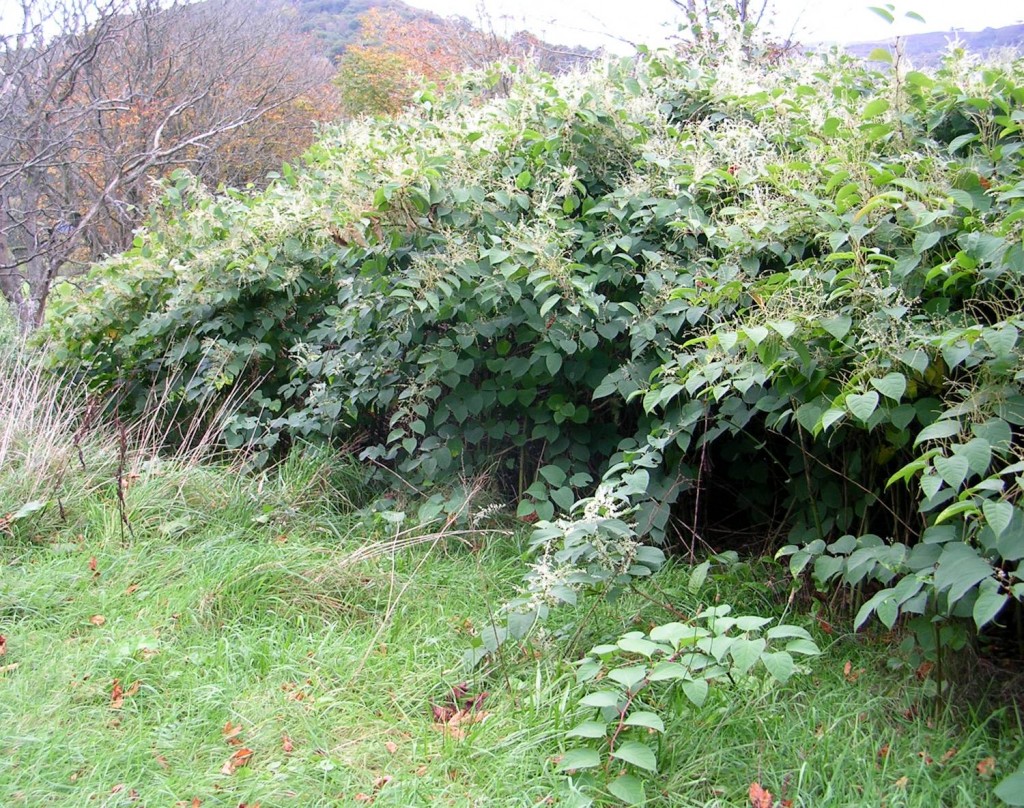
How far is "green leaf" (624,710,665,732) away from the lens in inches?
79.0

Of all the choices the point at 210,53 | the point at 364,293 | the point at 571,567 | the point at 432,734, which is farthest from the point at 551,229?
the point at 210,53

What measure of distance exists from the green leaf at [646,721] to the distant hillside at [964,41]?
210cm

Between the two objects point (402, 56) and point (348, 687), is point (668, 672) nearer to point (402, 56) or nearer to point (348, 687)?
point (348, 687)

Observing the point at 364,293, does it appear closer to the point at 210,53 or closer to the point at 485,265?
the point at 485,265

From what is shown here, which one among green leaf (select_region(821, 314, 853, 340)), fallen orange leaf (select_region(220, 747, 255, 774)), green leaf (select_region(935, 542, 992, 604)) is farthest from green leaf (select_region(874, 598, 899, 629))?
fallen orange leaf (select_region(220, 747, 255, 774))

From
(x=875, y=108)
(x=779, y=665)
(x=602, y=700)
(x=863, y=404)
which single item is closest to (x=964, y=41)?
(x=875, y=108)

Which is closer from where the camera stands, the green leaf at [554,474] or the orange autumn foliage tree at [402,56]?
the green leaf at [554,474]

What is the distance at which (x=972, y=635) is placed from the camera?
2.33 meters

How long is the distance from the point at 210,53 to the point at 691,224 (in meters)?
11.5

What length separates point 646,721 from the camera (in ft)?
6.64

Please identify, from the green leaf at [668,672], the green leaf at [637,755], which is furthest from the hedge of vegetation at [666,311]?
the green leaf at [637,755]

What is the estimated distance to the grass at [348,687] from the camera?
2.07 metres

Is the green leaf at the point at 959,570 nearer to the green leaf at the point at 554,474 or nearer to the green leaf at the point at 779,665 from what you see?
the green leaf at the point at 779,665

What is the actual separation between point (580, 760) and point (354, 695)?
0.77 m
